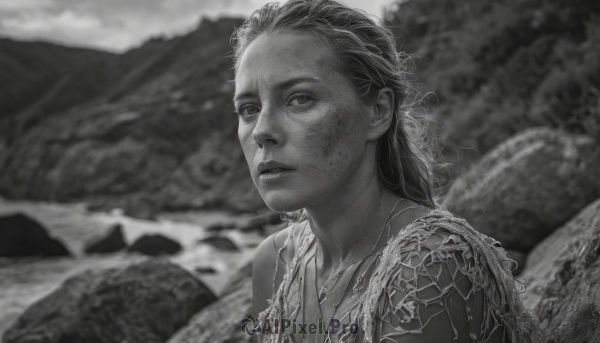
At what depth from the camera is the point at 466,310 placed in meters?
1.60

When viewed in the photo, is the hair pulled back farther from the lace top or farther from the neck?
the lace top

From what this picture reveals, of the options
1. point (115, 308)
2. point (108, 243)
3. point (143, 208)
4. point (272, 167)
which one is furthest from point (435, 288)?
point (143, 208)

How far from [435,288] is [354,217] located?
0.55 meters

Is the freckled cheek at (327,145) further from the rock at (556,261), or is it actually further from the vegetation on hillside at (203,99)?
the rock at (556,261)

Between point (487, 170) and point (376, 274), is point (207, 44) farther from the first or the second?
point (376, 274)

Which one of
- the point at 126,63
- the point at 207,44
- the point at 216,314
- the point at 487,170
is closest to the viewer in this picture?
the point at 216,314

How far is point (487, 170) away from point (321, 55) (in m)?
4.00

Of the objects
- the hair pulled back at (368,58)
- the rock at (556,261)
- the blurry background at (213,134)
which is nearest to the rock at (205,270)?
the blurry background at (213,134)

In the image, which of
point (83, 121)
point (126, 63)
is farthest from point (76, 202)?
point (126, 63)

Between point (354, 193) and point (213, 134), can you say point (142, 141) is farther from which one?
point (354, 193)

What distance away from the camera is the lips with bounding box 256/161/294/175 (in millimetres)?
1904

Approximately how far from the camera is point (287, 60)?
76.4 inches

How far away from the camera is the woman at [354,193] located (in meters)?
1.62

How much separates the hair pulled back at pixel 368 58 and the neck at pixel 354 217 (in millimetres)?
111
